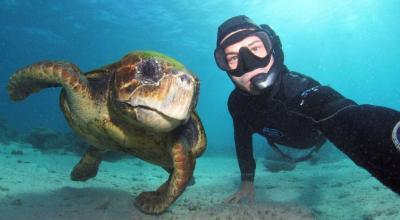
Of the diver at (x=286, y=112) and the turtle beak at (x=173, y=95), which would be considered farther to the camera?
the turtle beak at (x=173, y=95)

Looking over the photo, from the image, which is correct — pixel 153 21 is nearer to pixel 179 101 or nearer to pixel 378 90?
pixel 179 101

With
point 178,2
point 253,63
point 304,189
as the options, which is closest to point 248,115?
point 253,63

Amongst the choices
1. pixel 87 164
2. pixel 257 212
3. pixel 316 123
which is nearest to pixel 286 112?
pixel 316 123

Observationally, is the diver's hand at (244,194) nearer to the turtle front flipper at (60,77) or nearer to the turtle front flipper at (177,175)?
the turtle front flipper at (177,175)

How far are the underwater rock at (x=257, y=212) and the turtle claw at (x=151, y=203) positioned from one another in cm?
51

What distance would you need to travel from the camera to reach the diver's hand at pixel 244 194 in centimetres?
505

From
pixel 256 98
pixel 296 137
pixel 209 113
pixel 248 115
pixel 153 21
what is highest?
pixel 153 21

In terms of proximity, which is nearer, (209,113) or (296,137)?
(296,137)

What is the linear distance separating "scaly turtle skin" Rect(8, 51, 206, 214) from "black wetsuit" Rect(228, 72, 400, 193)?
52.9 inches

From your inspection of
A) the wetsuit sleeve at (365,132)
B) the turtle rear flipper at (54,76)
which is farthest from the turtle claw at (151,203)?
the wetsuit sleeve at (365,132)

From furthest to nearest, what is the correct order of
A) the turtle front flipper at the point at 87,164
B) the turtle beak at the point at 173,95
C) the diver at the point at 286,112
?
the turtle front flipper at the point at 87,164 < the turtle beak at the point at 173,95 < the diver at the point at 286,112

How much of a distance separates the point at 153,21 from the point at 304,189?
2961cm

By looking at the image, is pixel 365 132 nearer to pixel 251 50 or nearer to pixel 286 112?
pixel 286 112

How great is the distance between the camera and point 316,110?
3287 millimetres
